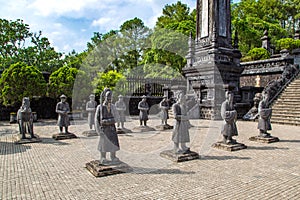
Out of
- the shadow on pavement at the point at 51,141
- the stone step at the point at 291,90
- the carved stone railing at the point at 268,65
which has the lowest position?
the shadow on pavement at the point at 51,141

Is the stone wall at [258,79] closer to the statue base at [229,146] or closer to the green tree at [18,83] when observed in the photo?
the statue base at [229,146]

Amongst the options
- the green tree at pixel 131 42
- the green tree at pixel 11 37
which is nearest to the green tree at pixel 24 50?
the green tree at pixel 11 37

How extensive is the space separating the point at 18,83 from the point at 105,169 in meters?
11.2

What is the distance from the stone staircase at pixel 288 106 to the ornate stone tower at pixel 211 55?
3246 millimetres

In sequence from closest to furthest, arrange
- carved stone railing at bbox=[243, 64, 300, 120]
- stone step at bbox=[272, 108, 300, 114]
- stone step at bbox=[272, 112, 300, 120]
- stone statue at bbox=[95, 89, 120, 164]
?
stone statue at bbox=[95, 89, 120, 164], stone step at bbox=[272, 112, 300, 120], stone step at bbox=[272, 108, 300, 114], carved stone railing at bbox=[243, 64, 300, 120]

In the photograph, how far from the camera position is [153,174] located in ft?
18.8

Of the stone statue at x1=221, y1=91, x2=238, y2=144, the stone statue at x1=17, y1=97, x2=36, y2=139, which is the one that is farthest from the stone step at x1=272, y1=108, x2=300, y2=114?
the stone statue at x1=17, y1=97, x2=36, y2=139

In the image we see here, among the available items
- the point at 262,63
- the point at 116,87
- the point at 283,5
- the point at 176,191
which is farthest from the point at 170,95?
the point at 283,5

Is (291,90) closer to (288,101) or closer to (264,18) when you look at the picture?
(288,101)

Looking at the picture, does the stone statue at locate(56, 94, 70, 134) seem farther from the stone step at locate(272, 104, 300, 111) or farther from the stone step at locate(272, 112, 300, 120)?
the stone step at locate(272, 104, 300, 111)

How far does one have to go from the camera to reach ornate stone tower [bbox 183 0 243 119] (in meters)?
17.5

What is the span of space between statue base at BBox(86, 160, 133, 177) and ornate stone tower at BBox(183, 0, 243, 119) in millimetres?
11414

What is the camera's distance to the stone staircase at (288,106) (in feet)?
46.2

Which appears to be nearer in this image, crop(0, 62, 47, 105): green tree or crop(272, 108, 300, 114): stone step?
crop(0, 62, 47, 105): green tree
